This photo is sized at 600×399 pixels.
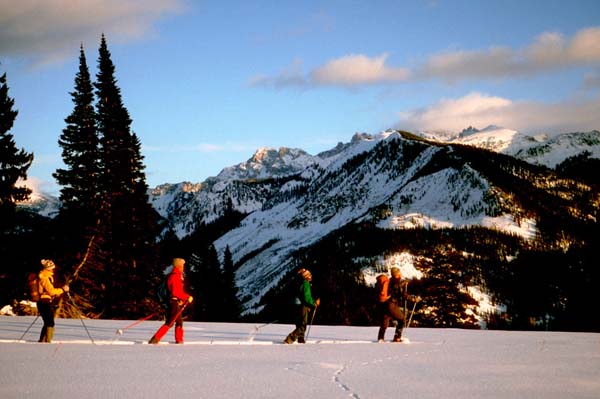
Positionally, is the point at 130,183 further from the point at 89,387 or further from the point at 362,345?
the point at 89,387

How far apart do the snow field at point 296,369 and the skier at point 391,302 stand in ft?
2.62

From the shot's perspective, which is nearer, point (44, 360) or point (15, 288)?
point (44, 360)

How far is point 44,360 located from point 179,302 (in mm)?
4333

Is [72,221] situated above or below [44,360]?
above

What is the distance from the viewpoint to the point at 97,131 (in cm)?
3891

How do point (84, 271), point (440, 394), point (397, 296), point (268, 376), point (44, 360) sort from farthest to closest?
1. point (84, 271)
2. point (397, 296)
3. point (44, 360)
4. point (268, 376)
5. point (440, 394)

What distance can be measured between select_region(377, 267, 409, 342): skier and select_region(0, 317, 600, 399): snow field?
799mm

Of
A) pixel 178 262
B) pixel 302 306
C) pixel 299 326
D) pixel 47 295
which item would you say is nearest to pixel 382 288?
pixel 302 306

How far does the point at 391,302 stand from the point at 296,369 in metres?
7.25

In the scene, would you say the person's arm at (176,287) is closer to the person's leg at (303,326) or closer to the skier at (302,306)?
the skier at (302,306)

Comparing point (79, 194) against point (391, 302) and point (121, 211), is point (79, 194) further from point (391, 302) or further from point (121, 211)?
point (391, 302)

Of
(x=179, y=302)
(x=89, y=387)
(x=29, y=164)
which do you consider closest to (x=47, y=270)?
(x=179, y=302)

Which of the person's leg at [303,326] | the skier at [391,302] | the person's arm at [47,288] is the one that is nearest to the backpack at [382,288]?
the skier at [391,302]

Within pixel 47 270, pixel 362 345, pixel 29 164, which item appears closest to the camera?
A: pixel 47 270
